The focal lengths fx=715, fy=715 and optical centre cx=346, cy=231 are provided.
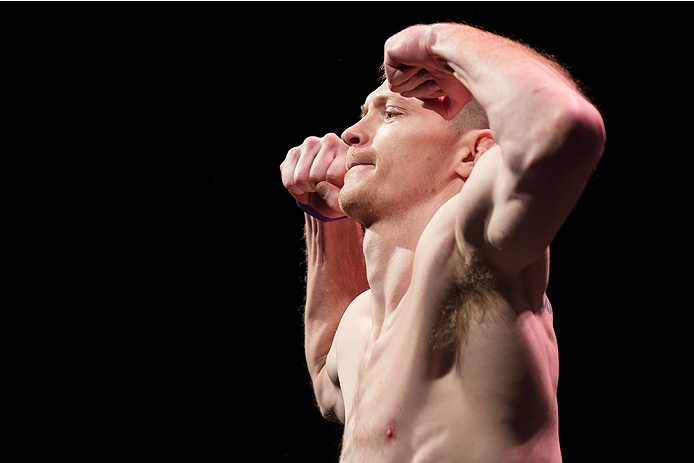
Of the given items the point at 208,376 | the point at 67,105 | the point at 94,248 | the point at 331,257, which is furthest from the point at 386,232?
the point at 67,105

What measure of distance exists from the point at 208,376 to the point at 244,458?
0.23m

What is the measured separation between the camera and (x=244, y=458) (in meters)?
1.80

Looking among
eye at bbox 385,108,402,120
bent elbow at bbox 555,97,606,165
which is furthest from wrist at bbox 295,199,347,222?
bent elbow at bbox 555,97,606,165

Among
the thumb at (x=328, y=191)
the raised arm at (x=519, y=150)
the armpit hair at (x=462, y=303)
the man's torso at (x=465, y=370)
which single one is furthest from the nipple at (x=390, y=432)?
the thumb at (x=328, y=191)

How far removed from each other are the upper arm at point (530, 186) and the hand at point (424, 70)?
0.57ft

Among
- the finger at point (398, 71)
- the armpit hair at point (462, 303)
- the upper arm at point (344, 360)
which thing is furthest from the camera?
the upper arm at point (344, 360)

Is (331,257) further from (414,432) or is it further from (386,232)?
(414,432)

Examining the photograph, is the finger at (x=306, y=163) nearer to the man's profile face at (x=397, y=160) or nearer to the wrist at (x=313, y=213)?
the wrist at (x=313, y=213)

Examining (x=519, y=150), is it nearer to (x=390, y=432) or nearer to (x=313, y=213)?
(x=390, y=432)

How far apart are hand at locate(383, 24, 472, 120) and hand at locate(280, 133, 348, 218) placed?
1.17ft

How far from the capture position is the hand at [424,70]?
87 centimetres

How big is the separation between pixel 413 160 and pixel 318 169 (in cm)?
30

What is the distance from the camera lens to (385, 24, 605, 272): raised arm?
683 mm

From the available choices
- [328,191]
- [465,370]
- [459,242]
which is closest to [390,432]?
[465,370]
